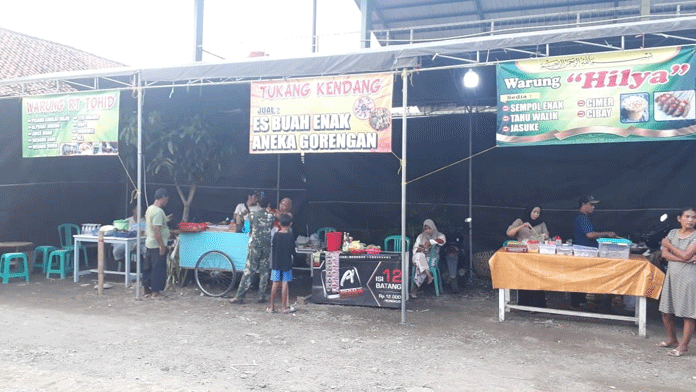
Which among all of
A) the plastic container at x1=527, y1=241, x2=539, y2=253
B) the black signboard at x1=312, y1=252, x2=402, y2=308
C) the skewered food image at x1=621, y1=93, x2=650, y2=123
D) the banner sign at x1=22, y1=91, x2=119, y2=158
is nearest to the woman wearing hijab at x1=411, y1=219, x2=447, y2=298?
the black signboard at x1=312, y1=252, x2=402, y2=308

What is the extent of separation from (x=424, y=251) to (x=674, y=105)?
400cm

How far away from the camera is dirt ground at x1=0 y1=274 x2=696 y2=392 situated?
4750mm

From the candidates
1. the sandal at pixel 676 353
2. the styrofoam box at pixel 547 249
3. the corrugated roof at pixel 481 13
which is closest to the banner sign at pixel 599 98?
the styrofoam box at pixel 547 249

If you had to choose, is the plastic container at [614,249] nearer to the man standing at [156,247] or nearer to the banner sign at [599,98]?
the banner sign at [599,98]

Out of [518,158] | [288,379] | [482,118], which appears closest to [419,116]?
[482,118]

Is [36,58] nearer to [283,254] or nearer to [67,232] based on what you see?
[67,232]

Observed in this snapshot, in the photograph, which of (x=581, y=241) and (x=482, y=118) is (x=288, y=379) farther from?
(x=482, y=118)

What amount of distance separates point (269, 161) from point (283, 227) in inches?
169

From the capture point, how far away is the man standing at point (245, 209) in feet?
27.7

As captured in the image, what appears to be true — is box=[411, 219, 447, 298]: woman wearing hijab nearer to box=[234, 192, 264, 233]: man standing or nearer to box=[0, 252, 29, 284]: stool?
box=[234, 192, 264, 233]: man standing

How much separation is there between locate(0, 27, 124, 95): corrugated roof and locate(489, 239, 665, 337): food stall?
10.4 meters

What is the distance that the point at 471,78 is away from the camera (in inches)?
316

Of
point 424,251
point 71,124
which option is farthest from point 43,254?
point 424,251

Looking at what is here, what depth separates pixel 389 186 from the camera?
413 inches
